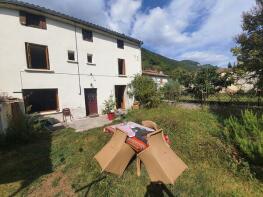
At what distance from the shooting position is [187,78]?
21.5 metres

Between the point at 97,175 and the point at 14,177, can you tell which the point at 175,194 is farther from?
the point at 14,177

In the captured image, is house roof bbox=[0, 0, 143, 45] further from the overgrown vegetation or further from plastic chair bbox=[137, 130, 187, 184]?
plastic chair bbox=[137, 130, 187, 184]

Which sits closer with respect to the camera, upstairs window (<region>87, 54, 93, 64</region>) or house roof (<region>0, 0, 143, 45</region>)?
house roof (<region>0, 0, 143, 45</region>)

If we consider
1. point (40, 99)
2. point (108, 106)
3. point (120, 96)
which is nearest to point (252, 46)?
point (108, 106)

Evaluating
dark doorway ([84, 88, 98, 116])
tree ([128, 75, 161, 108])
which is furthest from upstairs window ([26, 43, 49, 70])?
tree ([128, 75, 161, 108])

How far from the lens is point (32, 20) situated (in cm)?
992

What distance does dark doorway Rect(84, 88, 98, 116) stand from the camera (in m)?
12.9

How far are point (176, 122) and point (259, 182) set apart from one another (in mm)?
3900

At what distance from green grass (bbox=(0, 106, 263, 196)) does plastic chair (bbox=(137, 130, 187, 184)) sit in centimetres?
121

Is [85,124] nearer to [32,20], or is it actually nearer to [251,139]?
[32,20]

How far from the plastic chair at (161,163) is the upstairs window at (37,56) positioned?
34.1ft

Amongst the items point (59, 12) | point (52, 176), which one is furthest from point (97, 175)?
point (59, 12)

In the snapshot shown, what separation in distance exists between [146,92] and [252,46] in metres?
8.00

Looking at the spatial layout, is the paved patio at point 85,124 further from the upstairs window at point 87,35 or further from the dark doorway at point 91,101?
the upstairs window at point 87,35
